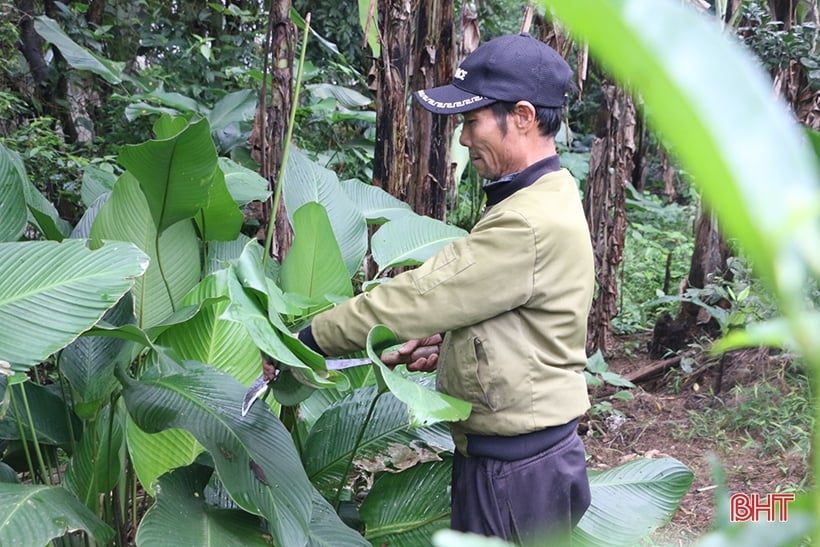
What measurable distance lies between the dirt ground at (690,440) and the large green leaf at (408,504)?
0.82m

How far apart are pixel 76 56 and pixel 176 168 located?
2.16 metres

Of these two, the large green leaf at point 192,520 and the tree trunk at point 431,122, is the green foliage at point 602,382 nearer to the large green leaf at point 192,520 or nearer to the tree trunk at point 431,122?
the tree trunk at point 431,122

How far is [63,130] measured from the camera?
15.9 ft

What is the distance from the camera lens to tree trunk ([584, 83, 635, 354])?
12.5ft

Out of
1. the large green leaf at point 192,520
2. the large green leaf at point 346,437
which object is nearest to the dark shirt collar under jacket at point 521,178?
the large green leaf at point 346,437

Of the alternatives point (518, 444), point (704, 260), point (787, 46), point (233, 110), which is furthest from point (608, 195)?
point (518, 444)

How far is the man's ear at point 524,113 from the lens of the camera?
159 cm

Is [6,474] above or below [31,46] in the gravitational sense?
below

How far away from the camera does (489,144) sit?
163 centimetres

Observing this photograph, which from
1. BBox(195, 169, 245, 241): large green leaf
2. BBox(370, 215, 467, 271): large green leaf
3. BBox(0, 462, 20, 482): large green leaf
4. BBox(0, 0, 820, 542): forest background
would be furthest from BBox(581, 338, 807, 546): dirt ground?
BBox(0, 462, 20, 482): large green leaf

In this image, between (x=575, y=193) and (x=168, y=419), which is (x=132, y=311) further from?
(x=575, y=193)

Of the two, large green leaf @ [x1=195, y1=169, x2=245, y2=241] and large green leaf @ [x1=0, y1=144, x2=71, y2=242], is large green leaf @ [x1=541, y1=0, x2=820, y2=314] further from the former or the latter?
large green leaf @ [x1=0, y1=144, x2=71, y2=242]

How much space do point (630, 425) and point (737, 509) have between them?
2.94 metres

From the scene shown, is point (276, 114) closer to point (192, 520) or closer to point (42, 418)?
point (42, 418)
